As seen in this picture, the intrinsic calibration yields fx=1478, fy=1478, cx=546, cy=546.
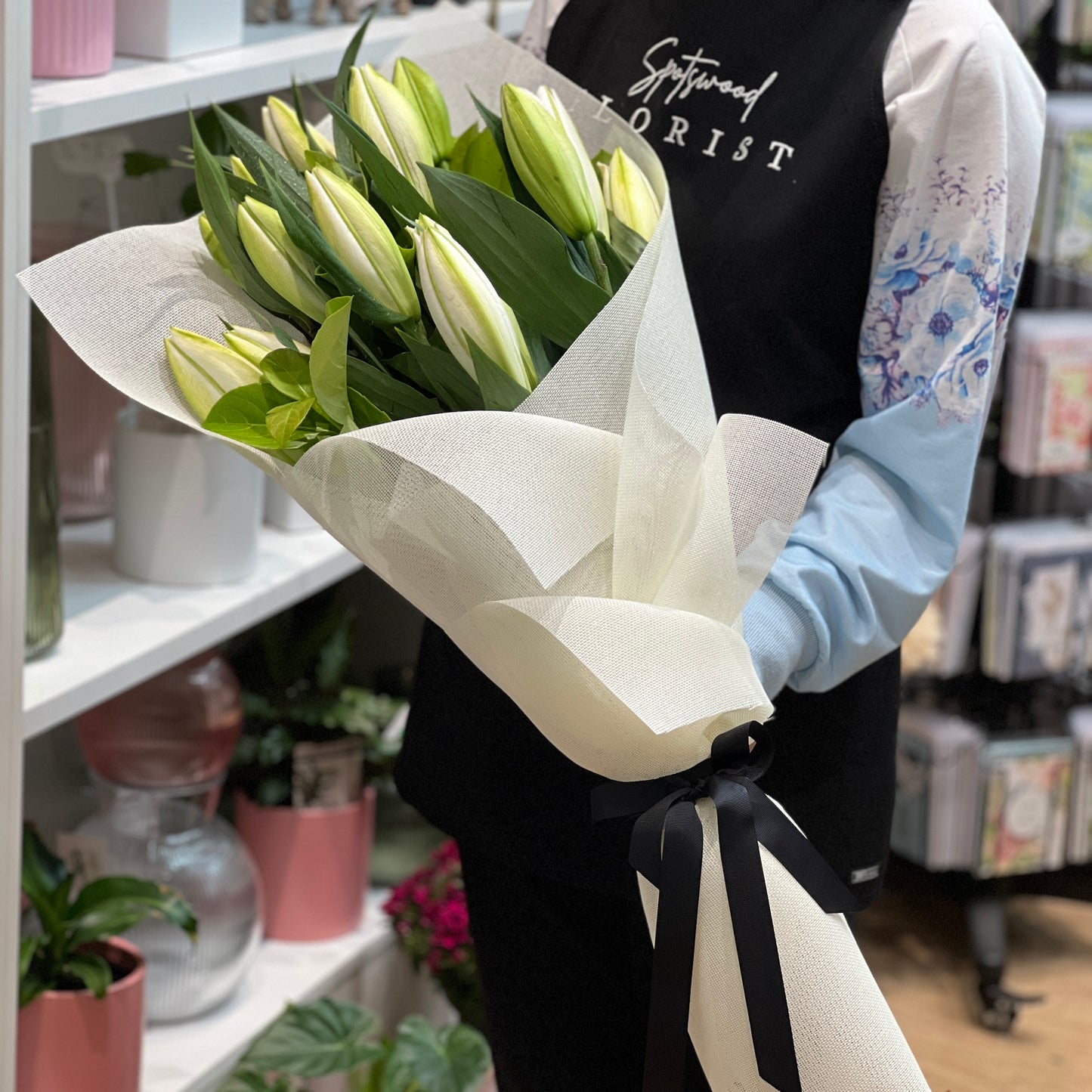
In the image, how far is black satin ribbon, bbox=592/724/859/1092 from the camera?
0.69m

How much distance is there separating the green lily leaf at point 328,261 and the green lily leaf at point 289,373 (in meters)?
0.04

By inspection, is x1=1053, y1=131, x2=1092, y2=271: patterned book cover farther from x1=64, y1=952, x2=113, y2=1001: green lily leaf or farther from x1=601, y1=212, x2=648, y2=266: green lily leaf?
x1=64, y1=952, x2=113, y2=1001: green lily leaf

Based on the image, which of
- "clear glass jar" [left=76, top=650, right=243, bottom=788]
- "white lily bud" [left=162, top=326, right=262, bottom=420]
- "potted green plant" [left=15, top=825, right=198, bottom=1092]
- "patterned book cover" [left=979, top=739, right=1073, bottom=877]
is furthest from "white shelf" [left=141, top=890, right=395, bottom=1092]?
"patterned book cover" [left=979, top=739, right=1073, bottom=877]

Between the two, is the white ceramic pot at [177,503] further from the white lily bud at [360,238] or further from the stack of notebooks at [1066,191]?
the stack of notebooks at [1066,191]

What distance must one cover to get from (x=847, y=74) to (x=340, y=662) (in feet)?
3.16

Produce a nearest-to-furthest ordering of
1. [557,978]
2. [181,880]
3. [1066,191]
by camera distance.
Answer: [557,978]
[181,880]
[1066,191]

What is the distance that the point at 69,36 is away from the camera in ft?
3.70

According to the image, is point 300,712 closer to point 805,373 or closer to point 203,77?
point 203,77

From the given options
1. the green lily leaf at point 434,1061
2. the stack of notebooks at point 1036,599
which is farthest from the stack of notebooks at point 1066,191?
the green lily leaf at point 434,1061

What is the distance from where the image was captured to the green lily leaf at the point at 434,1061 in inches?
57.6

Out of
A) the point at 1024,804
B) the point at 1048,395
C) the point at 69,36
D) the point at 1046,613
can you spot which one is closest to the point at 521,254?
the point at 69,36

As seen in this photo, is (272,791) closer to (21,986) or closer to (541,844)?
(21,986)

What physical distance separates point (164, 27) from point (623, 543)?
2.55 ft

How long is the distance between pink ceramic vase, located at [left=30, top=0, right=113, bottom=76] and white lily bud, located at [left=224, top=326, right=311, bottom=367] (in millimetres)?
481
